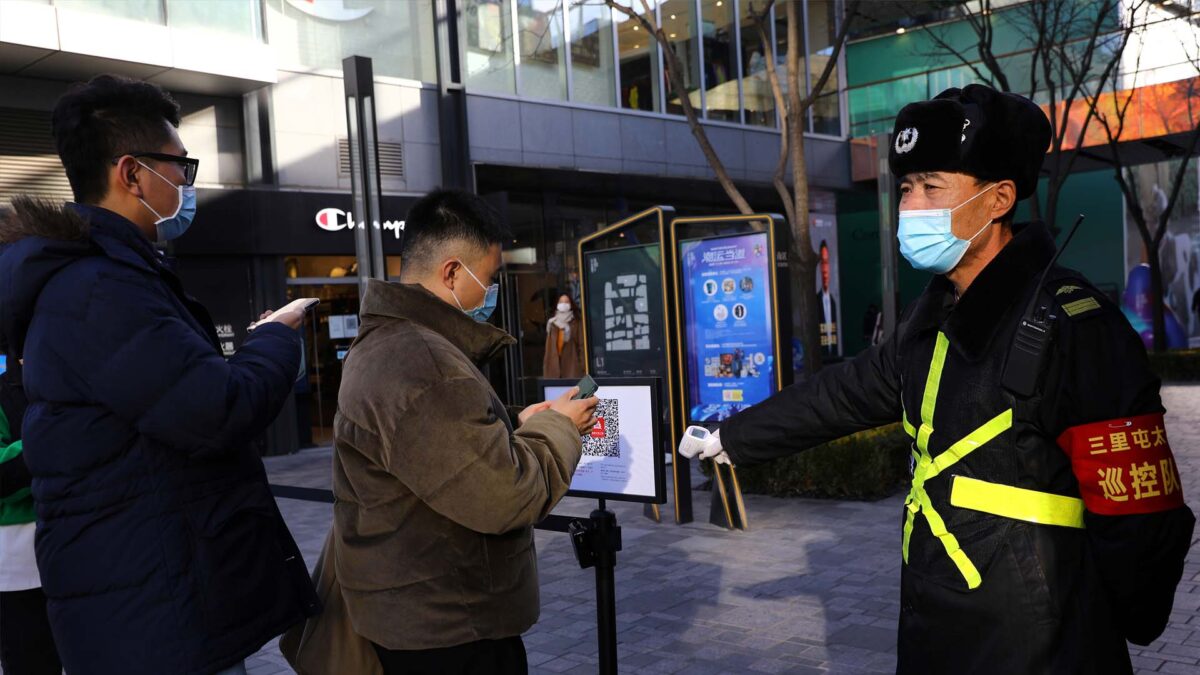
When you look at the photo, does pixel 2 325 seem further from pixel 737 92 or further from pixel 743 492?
pixel 737 92

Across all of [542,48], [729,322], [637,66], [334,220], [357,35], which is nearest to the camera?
[729,322]

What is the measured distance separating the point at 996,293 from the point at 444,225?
1333 mm

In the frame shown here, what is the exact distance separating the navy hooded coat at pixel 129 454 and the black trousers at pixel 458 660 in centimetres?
37

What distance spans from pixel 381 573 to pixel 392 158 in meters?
14.0

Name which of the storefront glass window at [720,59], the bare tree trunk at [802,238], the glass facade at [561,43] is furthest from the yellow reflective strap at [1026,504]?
the storefront glass window at [720,59]

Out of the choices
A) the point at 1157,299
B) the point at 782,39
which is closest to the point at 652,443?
the point at 1157,299

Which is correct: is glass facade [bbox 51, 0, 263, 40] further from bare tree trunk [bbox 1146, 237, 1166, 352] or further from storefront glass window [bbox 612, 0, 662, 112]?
bare tree trunk [bbox 1146, 237, 1166, 352]

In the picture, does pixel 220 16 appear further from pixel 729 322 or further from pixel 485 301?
pixel 485 301

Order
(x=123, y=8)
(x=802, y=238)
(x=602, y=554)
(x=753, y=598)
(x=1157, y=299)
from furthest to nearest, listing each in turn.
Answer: (x=1157, y=299) < (x=123, y=8) < (x=802, y=238) < (x=753, y=598) < (x=602, y=554)

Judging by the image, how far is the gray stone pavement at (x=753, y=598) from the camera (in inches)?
192

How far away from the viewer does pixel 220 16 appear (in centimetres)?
1334

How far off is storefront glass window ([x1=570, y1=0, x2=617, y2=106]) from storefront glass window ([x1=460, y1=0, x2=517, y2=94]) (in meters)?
1.43

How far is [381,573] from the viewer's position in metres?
2.36

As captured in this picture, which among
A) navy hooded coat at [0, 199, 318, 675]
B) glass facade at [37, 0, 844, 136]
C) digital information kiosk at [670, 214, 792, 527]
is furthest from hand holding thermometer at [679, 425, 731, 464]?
glass facade at [37, 0, 844, 136]
